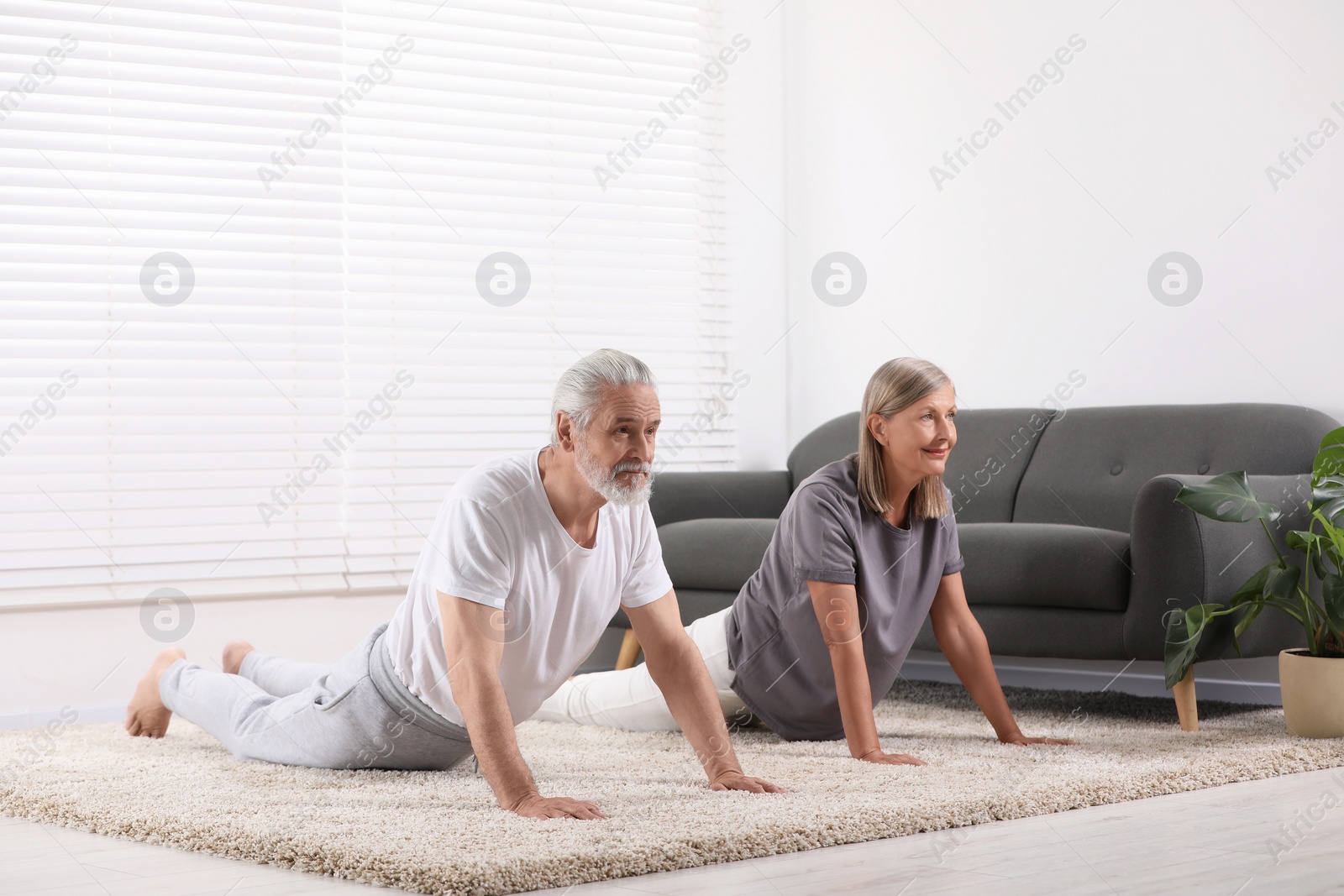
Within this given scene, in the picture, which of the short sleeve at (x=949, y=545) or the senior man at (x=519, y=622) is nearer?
the senior man at (x=519, y=622)

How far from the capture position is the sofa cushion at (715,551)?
139 inches

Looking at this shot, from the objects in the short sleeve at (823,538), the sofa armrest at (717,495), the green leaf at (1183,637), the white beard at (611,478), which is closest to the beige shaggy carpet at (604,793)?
the green leaf at (1183,637)

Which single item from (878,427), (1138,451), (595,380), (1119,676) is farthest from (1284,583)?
(595,380)

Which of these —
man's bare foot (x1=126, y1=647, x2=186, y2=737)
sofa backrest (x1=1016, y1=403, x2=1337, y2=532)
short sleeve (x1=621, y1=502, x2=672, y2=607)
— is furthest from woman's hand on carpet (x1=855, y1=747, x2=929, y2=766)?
man's bare foot (x1=126, y1=647, x2=186, y2=737)

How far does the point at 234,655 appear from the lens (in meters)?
2.97

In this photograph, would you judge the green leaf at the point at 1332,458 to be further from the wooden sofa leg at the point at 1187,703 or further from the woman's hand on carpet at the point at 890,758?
the woman's hand on carpet at the point at 890,758

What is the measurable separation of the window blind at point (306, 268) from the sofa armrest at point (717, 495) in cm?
62

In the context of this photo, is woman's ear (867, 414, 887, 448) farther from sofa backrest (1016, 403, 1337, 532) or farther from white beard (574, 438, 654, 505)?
sofa backrest (1016, 403, 1337, 532)

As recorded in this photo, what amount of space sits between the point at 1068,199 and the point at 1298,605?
164 cm

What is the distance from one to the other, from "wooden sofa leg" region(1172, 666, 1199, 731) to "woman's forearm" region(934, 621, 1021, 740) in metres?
0.43

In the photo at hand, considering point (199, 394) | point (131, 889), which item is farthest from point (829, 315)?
point (131, 889)

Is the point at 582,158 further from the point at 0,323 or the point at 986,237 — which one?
the point at 0,323

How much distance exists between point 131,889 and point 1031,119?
353 cm

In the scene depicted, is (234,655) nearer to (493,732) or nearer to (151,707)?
(151,707)
